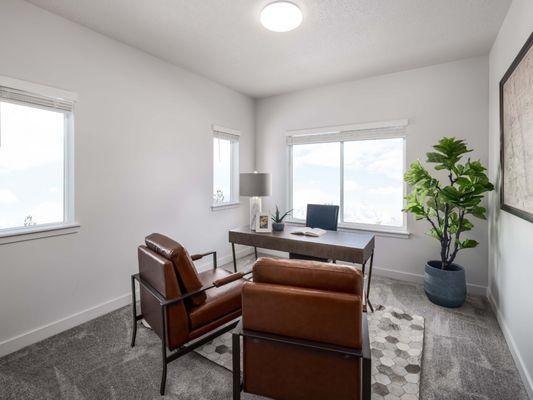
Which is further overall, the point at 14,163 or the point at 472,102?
the point at 472,102

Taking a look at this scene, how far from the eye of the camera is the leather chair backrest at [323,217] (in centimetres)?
326

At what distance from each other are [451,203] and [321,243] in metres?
1.35

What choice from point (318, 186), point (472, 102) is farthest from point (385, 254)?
point (472, 102)

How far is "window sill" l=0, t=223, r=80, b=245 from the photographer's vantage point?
6.75 ft

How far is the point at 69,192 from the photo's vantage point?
95.5 inches

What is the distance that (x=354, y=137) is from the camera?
3773mm

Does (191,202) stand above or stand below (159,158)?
below

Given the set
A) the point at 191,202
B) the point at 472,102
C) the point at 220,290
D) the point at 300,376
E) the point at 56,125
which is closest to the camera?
the point at 300,376

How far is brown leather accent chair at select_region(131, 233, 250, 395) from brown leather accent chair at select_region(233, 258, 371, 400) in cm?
50

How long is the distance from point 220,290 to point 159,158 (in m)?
1.85

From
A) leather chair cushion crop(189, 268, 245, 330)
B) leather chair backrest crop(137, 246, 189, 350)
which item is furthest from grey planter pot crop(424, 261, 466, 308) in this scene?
leather chair backrest crop(137, 246, 189, 350)

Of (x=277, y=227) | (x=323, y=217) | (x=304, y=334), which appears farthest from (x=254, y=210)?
(x=304, y=334)

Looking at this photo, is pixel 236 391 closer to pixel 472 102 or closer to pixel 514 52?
pixel 514 52

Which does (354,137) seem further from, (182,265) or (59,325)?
(59,325)
